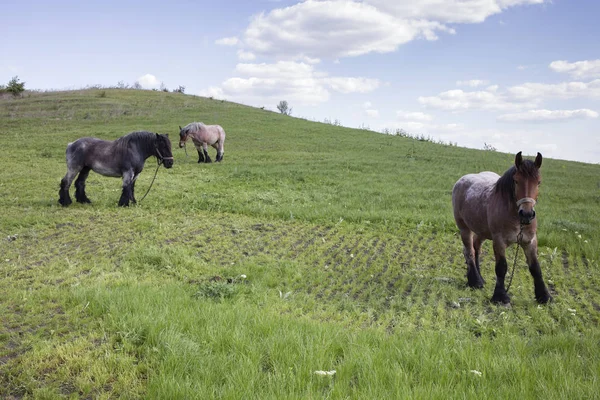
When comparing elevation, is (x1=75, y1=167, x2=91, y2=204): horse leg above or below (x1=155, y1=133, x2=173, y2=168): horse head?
below

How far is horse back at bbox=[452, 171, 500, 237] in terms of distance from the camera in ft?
20.3

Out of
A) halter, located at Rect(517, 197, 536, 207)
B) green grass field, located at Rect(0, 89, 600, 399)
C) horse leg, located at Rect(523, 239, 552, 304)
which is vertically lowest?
green grass field, located at Rect(0, 89, 600, 399)

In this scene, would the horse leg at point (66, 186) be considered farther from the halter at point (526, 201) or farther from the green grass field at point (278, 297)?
the halter at point (526, 201)

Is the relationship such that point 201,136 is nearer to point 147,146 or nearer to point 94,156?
→ point 147,146

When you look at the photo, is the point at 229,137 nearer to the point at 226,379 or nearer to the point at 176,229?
the point at 176,229

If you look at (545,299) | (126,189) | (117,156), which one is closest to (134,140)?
(117,156)

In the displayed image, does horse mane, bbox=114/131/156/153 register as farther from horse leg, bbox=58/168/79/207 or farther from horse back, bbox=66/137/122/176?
horse leg, bbox=58/168/79/207

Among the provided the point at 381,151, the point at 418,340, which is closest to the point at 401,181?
the point at 381,151

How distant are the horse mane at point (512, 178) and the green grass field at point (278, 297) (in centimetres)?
152

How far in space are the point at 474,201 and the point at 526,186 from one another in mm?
1209

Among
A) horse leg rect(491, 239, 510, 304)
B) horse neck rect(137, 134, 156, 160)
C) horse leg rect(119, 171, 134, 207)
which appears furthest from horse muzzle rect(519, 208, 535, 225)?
horse leg rect(119, 171, 134, 207)

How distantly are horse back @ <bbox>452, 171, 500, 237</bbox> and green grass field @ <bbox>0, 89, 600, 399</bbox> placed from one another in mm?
953

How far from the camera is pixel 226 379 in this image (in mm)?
3357

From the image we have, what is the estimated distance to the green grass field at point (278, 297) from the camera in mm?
3373
